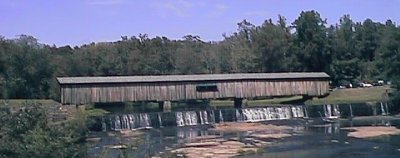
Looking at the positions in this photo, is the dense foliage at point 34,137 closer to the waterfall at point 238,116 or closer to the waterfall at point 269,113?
the waterfall at point 238,116

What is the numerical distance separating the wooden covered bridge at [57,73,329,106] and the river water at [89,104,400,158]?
9.36 ft

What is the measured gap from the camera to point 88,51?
281ft

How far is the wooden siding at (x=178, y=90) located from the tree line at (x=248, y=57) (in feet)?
28.6

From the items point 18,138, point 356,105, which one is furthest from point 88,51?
point 18,138

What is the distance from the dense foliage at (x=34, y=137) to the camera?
35.1ft

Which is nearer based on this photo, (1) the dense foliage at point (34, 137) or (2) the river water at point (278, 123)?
(1) the dense foliage at point (34, 137)

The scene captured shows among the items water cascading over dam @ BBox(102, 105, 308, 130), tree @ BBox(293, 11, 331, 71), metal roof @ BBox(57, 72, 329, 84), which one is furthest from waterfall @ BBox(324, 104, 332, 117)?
tree @ BBox(293, 11, 331, 71)

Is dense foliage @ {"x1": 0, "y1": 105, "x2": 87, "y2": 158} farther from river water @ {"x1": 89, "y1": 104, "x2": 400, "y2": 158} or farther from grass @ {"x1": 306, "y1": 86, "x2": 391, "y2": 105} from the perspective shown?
grass @ {"x1": 306, "y1": 86, "x2": 391, "y2": 105}

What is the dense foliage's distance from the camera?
35.1 ft

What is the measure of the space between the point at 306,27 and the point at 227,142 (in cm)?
4050

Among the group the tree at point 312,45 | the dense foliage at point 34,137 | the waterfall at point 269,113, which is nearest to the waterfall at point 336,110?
the waterfall at point 269,113

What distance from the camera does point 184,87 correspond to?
5222 centimetres

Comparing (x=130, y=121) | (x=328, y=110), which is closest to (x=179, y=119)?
(x=130, y=121)

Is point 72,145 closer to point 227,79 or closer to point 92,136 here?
point 92,136
